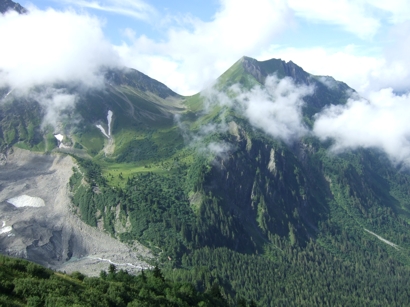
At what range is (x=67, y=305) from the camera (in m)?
60.2

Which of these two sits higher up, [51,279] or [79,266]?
[51,279]

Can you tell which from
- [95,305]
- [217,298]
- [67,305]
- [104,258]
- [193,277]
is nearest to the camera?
[67,305]

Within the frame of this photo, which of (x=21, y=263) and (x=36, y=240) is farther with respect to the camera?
(x=36, y=240)

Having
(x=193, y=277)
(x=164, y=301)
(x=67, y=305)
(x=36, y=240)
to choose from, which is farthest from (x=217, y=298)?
(x=36, y=240)

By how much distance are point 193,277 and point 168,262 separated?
26015 mm

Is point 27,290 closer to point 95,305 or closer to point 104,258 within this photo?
point 95,305

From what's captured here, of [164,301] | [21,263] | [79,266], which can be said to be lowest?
[79,266]

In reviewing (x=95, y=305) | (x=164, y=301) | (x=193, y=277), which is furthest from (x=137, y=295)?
(x=193, y=277)

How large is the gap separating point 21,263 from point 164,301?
31242 mm

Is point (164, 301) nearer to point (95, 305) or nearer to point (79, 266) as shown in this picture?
point (95, 305)

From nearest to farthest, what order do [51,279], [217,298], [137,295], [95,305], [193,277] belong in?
[95,305], [51,279], [137,295], [217,298], [193,277]

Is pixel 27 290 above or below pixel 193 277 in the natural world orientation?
above

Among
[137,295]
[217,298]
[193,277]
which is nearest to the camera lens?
[137,295]

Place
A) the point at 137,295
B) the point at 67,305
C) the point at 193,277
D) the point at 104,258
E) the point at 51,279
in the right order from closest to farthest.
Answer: the point at 67,305, the point at 51,279, the point at 137,295, the point at 193,277, the point at 104,258
